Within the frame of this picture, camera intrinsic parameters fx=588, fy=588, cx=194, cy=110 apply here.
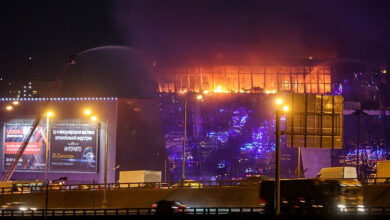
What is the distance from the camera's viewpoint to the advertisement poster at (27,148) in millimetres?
86938

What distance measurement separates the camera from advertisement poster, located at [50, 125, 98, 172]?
83.7m

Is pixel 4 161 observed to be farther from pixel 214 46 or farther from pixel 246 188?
pixel 246 188

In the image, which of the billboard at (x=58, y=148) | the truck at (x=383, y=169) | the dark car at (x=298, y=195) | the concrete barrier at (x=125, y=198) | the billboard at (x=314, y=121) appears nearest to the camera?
the billboard at (x=314, y=121)

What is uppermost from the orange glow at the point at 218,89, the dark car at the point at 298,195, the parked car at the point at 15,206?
the orange glow at the point at 218,89

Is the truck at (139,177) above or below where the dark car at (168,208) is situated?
above

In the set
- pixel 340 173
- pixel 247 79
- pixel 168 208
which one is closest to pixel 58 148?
pixel 247 79

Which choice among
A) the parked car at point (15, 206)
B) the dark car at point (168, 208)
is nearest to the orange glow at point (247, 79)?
the parked car at point (15, 206)

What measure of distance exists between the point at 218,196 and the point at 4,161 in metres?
44.9

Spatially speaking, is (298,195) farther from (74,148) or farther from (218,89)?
(218,89)

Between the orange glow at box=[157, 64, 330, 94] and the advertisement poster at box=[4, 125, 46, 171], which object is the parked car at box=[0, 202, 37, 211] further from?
the orange glow at box=[157, 64, 330, 94]

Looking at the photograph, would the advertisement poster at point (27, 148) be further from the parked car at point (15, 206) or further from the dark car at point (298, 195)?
the dark car at point (298, 195)

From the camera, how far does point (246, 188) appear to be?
56250 millimetres

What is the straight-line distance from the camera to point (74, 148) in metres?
84.6

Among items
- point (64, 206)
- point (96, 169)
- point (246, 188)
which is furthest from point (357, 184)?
point (96, 169)
